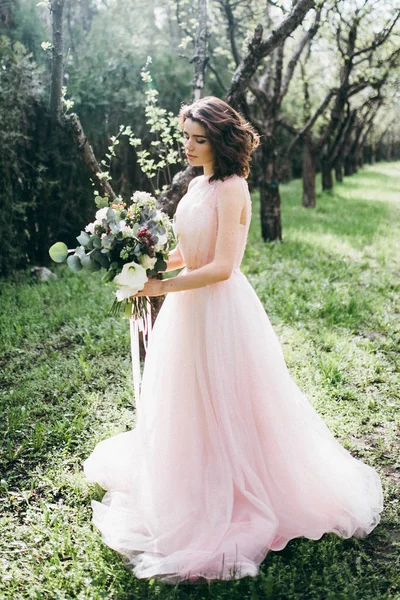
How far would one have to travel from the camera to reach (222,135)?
298 cm

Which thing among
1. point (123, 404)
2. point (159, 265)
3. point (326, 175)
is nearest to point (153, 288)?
point (159, 265)

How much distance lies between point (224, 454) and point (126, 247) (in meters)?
1.27

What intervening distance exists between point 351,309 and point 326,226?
621cm

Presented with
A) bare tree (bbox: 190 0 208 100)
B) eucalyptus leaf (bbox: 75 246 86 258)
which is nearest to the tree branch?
bare tree (bbox: 190 0 208 100)

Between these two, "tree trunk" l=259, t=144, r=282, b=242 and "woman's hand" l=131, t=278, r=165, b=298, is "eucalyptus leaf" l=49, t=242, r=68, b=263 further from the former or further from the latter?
"tree trunk" l=259, t=144, r=282, b=242

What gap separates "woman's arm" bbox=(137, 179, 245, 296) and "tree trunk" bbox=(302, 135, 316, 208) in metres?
13.2

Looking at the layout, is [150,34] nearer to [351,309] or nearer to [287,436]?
[351,309]

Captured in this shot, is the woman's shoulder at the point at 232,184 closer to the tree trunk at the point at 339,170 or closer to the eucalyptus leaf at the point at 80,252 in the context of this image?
the eucalyptus leaf at the point at 80,252

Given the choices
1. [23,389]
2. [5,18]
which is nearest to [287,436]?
[23,389]

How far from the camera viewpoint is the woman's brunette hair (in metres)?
2.95

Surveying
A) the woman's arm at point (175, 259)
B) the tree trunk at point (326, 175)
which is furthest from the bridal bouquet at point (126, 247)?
the tree trunk at point (326, 175)

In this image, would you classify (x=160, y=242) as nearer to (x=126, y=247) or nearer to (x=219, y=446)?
(x=126, y=247)

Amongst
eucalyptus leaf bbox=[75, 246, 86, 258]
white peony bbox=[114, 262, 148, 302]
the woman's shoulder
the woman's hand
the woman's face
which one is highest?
the woman's face

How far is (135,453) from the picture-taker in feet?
11.3
